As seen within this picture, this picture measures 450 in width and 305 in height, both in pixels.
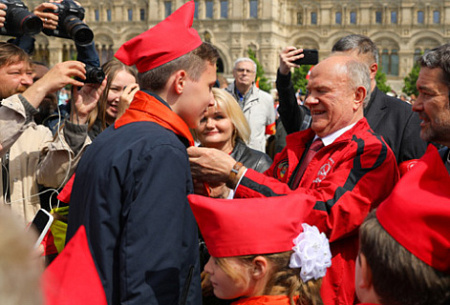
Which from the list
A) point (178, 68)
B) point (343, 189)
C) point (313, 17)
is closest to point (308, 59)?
point (343, 189)

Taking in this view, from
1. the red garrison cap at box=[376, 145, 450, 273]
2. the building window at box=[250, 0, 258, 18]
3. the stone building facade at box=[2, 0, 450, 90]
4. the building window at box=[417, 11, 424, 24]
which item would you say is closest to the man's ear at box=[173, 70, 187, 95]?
the red garrison cap at box=[376, 145, 450, 273]

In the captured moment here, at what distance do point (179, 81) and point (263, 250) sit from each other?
868mm

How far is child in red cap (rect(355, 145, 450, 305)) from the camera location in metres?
1.52

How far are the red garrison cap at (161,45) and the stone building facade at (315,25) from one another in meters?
44.1

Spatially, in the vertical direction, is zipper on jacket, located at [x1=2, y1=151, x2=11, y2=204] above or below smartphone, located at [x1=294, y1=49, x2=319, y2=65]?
below

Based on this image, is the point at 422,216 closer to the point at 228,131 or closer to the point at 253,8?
the point at 228,131

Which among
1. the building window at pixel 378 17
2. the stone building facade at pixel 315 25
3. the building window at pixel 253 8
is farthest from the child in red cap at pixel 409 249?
the building window at pixel 378 17

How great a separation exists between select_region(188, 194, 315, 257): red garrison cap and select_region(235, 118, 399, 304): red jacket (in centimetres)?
35

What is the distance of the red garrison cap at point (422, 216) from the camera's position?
1519 mm

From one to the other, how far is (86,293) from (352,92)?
75.8 inches

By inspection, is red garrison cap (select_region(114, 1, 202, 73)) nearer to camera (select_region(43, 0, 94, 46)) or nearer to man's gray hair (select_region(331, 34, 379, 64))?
camera (select_region(43, 0, 94, 46))

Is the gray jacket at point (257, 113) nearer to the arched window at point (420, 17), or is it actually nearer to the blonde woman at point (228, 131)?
the blonde woman at point (228, 131)

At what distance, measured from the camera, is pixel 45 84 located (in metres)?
3.06

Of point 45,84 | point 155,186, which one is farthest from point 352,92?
point 45,84
